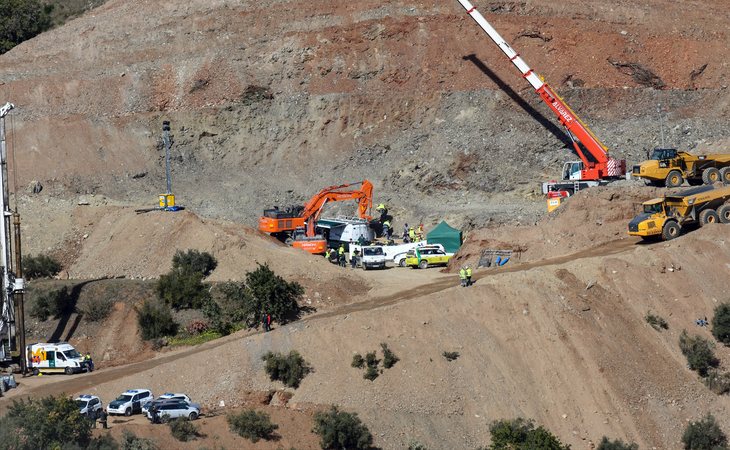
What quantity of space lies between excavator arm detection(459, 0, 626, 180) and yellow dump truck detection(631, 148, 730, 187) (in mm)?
5197

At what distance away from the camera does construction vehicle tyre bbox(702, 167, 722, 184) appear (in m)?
53.4

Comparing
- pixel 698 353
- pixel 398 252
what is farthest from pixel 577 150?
pixel 698 353

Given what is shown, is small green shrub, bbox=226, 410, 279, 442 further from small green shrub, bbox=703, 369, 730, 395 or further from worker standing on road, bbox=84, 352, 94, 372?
small green shrub, bbox=703, 369, 730, 395

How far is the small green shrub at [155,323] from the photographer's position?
43.4 m

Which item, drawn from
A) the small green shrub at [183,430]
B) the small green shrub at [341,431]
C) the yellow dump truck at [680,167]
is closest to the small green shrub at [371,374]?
the small green shrub at [341,431]

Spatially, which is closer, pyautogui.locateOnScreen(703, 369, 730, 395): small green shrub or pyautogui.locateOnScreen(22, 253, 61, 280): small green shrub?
pyautogui.locateOnScreen(703, 369, 730, 395): small green shrub

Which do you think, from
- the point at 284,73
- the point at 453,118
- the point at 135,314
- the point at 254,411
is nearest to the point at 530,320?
the point at 254,411

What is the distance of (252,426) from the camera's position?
112ft

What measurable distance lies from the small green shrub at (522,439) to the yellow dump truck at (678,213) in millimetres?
14864

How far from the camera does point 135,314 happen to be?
147 feet

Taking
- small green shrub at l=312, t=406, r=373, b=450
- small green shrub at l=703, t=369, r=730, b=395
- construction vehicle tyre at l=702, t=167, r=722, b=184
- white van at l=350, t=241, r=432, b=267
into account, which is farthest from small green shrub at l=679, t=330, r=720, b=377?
white van at l=350, t=241, r=432, b=267

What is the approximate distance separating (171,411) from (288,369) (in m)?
4.56

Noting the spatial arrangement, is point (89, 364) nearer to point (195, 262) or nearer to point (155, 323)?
point (155, 323)

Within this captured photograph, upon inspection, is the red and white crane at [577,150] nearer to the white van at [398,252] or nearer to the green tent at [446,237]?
the green tent at [446,237]
